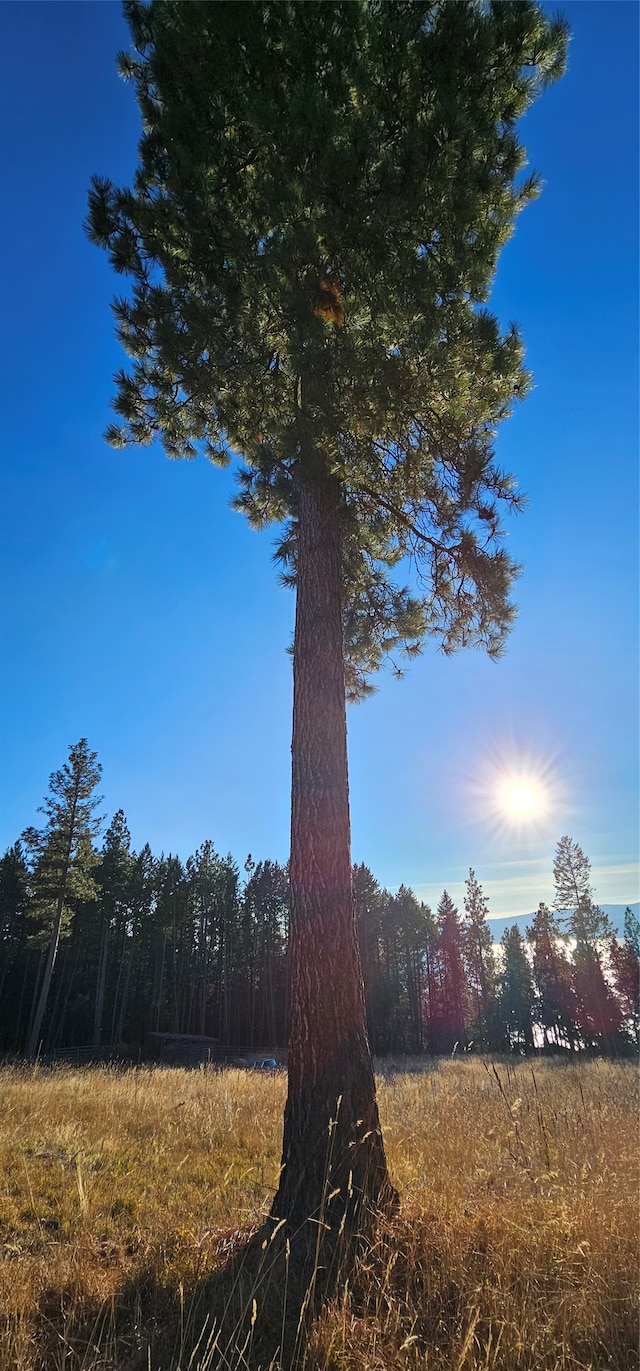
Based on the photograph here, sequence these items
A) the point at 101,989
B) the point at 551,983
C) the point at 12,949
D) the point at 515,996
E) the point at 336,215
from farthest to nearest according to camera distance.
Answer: the point at 515,996 → the point at 551,983 → the point at 12,949 → the point at 101,989 → the point at 336,215

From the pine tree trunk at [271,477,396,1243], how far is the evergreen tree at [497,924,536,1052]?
148ft

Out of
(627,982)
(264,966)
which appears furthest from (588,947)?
(264,966)

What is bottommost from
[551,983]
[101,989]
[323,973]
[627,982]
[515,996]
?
[515,996]

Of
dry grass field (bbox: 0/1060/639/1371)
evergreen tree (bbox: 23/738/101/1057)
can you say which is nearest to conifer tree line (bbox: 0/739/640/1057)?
evergreen tree (bbox: 23/738/101/1057)

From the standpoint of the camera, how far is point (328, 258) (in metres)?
5.05

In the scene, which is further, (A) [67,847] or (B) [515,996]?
(B) [515,996]

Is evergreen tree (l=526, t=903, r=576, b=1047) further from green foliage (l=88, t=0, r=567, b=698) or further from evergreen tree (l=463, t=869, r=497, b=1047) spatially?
green foliage (l=88, t=0, r=567, b=698)

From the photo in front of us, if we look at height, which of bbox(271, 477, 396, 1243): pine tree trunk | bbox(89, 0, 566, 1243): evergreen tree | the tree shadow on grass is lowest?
the tree shadow on grass

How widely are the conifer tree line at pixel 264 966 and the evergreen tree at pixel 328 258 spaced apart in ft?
115

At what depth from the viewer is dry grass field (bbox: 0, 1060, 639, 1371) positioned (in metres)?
2.33

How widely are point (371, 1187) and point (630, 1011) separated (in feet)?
146

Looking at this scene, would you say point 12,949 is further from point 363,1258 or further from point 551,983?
point 363,1258

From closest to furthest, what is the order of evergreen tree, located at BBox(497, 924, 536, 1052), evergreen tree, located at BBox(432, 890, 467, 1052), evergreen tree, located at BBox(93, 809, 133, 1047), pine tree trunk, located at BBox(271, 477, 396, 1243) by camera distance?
pine tree trunk, located at BBox(271, 477, 396, 1243) < evergreen tree, located at BBox(93, 809, 133, 1047) < evergreen tree, located at BBox(497, 924, 536, 1052) < evergreen tree, located at BBox(432, 890, 467, 1052)

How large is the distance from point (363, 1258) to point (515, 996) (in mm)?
47021
